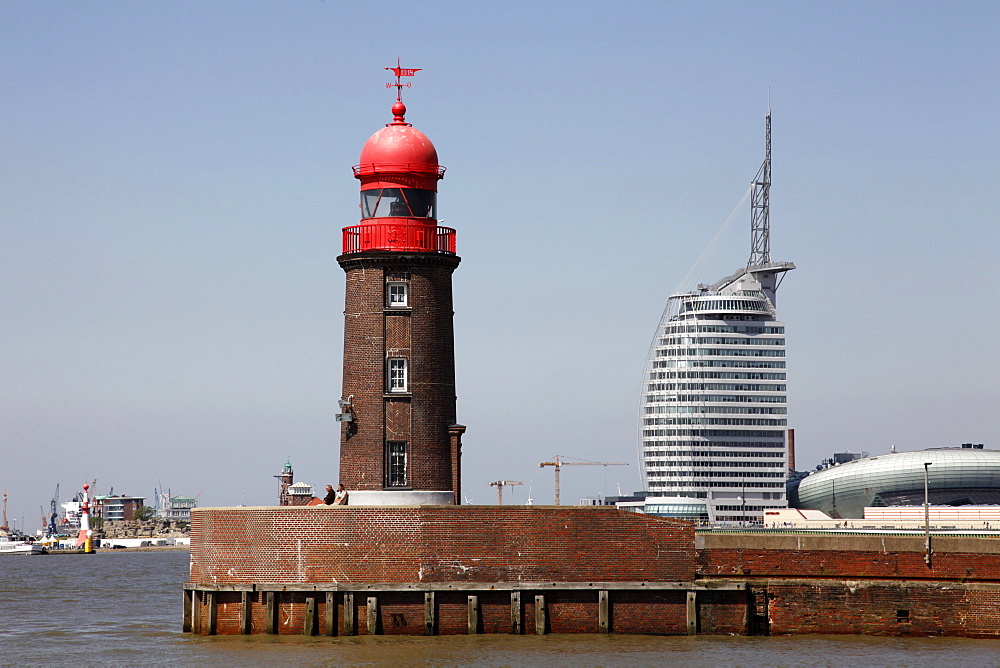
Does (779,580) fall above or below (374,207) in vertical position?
below

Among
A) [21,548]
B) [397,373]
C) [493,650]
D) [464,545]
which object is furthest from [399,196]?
[21,548]

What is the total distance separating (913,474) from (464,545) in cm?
12958

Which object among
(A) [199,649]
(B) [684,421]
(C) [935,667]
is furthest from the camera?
(B) [684,421]

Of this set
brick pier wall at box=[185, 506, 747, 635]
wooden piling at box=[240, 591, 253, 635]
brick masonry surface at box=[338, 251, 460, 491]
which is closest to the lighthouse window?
brick masonry surface at box=[338, 251, 460, 491]

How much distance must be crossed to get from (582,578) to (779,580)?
18.1 ft

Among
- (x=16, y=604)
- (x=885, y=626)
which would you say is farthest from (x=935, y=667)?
(x=16, y=604)

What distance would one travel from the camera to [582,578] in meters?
37.3

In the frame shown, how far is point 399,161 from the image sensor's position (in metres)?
41.1

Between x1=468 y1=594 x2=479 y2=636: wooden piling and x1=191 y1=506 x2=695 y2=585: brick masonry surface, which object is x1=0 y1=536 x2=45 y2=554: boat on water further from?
x1=468 y1=594 x2=479 y2=636: wooden piling

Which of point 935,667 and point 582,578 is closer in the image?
point 935,667

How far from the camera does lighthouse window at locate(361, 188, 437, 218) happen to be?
41.5 meters

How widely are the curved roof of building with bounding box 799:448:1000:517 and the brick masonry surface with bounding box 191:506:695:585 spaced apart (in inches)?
4737

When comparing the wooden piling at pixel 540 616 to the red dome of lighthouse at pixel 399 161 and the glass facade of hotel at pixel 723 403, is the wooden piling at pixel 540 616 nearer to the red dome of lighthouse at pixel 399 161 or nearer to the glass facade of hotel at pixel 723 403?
the red dome of lighthouse at pixel 399 161

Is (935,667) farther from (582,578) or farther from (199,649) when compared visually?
(199,649)
